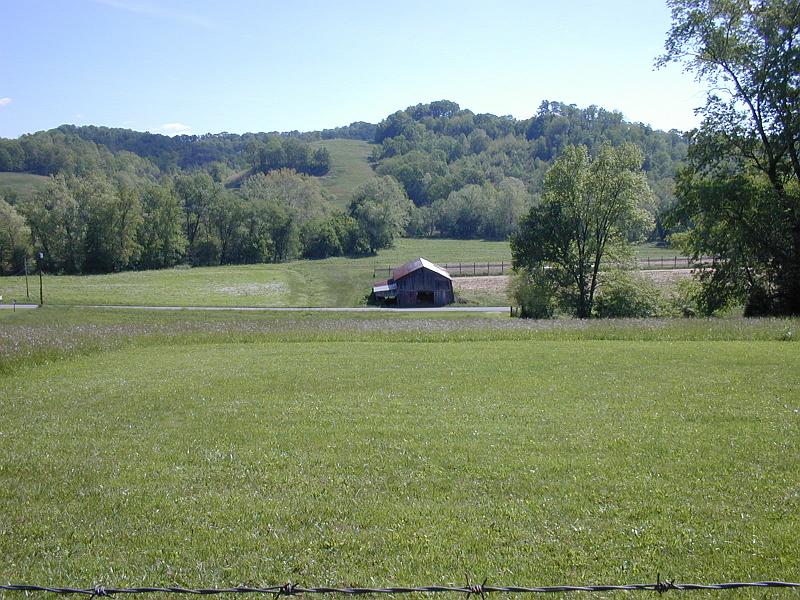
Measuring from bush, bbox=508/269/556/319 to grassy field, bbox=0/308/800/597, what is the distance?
34.8 m

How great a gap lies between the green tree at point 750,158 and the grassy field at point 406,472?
19.7 meters

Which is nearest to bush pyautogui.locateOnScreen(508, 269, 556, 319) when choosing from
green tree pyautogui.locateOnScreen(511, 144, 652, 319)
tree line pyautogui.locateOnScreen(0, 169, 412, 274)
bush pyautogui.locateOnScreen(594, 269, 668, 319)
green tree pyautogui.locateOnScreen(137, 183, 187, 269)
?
green tree pyautogui.locateOnScreen(511, 144, 652, 319)

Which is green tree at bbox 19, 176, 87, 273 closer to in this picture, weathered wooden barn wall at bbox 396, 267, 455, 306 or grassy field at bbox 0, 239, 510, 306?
grassy field at bbox 0, 239, 510, 306

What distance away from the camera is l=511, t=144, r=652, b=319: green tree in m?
58.2

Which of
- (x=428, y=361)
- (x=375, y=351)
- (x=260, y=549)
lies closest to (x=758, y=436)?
(x=260, y=549)

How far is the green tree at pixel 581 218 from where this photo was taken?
58.2m

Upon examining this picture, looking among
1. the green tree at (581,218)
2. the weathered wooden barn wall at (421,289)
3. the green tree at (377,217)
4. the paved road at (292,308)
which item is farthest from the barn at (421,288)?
the green tree at (377,217)

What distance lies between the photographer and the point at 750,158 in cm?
4122

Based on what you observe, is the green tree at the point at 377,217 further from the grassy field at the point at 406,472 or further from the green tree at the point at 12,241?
the grassy field at the point at 406,472

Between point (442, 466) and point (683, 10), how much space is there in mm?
Result: 38849

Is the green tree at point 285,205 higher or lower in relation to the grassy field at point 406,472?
higher

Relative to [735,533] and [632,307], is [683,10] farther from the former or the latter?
[735,533]

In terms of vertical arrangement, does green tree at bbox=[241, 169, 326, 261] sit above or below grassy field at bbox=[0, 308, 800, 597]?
above

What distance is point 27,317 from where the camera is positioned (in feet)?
196
